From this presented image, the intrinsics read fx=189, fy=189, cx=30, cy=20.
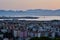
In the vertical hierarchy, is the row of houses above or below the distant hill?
below

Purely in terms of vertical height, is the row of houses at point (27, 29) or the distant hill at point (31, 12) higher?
→ the distant hill at point (31, 12)

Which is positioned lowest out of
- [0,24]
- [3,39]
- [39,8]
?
[3,39]

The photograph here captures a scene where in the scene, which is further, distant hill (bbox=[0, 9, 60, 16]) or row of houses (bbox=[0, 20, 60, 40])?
distant hill (bbox=[0, 9, 60, 16])

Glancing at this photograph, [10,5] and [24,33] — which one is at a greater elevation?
[10,5]

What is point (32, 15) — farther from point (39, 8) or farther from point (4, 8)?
point (4, 8)

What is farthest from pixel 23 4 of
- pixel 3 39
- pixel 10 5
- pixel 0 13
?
pixel 3 39

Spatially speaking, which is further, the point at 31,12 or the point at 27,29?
the point at 31,12

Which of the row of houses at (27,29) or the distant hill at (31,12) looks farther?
the distant hill at (31,12)

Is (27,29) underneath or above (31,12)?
underneath
